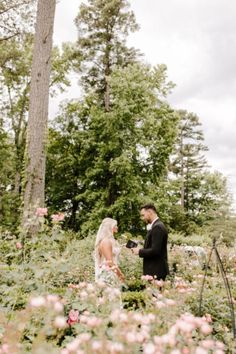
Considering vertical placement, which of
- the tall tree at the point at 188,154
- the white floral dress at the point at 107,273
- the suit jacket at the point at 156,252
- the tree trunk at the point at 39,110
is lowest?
the white floral dress at the point at 107,273

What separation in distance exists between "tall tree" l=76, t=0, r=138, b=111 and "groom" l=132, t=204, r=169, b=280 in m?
17.3

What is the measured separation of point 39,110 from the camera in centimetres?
917

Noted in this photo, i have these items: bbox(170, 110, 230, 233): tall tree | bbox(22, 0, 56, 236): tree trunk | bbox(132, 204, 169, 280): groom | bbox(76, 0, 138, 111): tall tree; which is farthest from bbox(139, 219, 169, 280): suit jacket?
bbox(170, 110, 230, 233): tall tree

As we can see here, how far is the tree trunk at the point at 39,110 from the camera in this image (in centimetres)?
890

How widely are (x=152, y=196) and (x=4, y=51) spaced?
884 cm

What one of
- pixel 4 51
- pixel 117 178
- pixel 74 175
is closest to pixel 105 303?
pixel 117 178

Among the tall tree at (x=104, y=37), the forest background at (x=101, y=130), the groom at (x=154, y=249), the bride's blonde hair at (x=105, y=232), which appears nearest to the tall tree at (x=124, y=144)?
the forest background at (x=101, y=130)

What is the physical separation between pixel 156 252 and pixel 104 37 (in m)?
18.9

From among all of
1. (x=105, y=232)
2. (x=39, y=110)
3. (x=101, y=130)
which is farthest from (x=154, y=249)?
(x=101, y=130)

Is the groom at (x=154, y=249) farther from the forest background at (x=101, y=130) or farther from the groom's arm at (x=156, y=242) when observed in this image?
the forest background at (x=101, y=130)

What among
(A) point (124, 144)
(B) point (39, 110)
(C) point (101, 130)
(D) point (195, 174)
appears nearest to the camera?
(B) point (39, 110)

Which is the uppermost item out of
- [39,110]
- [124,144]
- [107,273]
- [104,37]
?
[104,37]

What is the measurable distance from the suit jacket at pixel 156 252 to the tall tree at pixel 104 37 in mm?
17458

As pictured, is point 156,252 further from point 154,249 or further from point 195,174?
point 195,174
